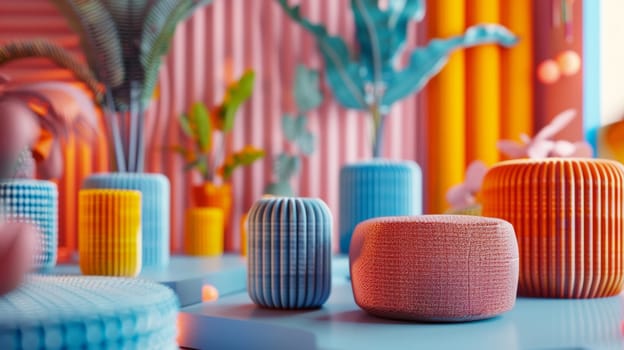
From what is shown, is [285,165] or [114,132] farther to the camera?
[285,165]

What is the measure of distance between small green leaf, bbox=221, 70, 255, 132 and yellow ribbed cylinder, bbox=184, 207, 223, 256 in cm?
65

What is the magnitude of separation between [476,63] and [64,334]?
10.7 ft

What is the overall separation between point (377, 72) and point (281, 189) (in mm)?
826

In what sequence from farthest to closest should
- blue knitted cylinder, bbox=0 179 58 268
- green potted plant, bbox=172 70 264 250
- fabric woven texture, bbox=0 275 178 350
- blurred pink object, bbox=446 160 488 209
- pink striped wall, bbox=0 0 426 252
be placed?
→ pink striped wall, bbox=0 0 426 252, green potted plant, bbox=172 70 264 250, blurred pink object, bbox=446 160 488 209, blue knitted cylinder, bbox=0 179 58 268, fabric woven texture, bbox=0 275 178 350

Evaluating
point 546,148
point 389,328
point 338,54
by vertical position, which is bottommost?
point 389,328

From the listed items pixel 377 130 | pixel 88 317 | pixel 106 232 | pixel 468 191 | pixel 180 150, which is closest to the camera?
pixel 88 317

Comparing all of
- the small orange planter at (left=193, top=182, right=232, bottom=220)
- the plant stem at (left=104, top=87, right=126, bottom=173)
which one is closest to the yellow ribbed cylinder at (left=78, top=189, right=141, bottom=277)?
the plant stem at (left=104, top=87, right=126, bottom=173)

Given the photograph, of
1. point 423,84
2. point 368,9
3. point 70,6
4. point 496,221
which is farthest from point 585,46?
point 70,6

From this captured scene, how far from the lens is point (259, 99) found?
406 centimetres

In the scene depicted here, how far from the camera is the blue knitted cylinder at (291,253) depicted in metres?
1.73

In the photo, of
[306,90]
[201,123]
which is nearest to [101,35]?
[201,123]

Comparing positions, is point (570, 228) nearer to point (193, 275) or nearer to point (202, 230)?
point (193, 275)

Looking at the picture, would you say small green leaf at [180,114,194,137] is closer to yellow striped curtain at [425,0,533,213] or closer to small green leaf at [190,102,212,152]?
small green leaf at [190,102,212,152]

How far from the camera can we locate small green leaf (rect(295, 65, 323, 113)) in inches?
154
